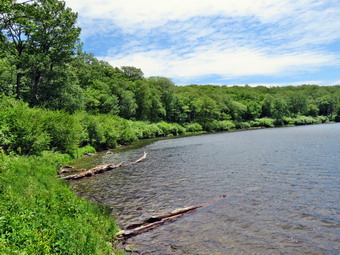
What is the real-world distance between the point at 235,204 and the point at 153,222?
576 cm

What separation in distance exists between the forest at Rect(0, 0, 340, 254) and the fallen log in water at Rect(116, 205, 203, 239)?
0.73m

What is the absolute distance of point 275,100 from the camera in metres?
153

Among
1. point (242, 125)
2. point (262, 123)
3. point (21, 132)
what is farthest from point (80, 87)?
point (262, 123)

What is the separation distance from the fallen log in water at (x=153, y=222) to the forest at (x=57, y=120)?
73 centimetres

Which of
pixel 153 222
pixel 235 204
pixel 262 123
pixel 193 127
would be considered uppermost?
pixel 193 127

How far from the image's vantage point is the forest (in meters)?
8.59

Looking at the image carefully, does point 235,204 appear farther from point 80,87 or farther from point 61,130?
point 80,87

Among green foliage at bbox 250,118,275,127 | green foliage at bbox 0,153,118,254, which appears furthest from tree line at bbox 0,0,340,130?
green foliage at bbox 0,153,118,254

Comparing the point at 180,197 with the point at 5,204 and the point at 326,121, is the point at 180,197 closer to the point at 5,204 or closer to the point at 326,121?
the point at 5,204

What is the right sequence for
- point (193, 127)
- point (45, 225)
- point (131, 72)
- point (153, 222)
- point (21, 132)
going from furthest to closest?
point (131, 72), point (193, 127), point (21, 132), point (153, 222), point (45, 225)

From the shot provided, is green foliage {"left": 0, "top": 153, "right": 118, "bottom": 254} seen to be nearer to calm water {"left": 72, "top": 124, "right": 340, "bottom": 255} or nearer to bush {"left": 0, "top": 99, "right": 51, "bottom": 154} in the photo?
calm water {"left": 72, "top": 124, "right": 340, "bottom": 255}

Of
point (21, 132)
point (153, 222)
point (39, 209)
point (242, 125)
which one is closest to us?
point (39, 209)

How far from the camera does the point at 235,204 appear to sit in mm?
15477

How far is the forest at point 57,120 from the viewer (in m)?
8.59
